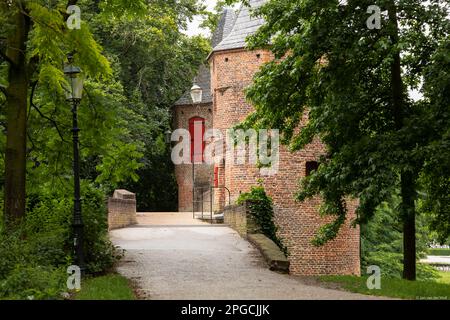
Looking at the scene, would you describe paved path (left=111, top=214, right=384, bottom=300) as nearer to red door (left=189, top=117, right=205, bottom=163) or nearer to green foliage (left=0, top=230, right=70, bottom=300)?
green foliage (left=0, top=230, right=70, bottom=300)

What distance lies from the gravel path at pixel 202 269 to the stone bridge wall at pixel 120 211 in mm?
932

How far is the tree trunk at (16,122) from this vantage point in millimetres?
12633

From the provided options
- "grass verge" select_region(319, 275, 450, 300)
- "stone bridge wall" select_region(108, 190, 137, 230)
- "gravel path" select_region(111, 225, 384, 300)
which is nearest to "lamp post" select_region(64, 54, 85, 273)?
"gravel path" select_region(111, 225, 384, 300)

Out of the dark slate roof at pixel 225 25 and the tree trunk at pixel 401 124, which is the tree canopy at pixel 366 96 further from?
the dark slate roof at pixel 225 25

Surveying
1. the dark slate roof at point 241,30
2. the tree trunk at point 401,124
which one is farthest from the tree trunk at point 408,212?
the dark slate roof at point 241,30

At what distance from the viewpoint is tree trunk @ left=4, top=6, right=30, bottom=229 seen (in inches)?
497

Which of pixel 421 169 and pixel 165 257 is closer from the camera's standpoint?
pixel 421 169

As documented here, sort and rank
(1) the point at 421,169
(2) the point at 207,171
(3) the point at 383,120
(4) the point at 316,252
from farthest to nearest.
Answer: (2) the point at 207,171 < (4) the point at 316,252 < (3) the point at 383,120 < (1) the point at 421,169

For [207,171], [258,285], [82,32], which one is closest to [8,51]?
[82,32]

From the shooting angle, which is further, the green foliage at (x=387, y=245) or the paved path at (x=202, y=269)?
the green foliage at (x=387, y=245)

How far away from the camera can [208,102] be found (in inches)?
1564

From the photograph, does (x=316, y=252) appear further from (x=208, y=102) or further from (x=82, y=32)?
(x=208, y=102)

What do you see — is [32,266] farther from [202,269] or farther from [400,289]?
[400,289]

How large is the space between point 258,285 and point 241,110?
Answer: 587 inches
